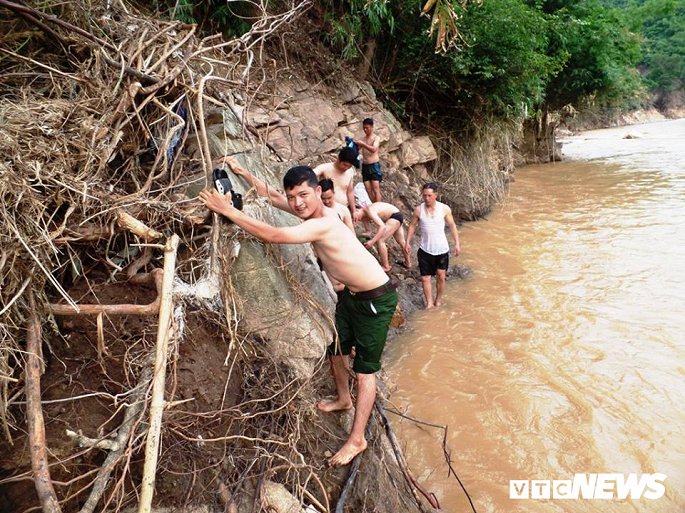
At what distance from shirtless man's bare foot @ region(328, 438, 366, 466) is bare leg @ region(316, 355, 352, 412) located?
0.32m

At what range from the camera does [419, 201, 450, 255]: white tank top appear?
5.34 metres

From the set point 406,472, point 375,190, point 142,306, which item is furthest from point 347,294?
point 375,190

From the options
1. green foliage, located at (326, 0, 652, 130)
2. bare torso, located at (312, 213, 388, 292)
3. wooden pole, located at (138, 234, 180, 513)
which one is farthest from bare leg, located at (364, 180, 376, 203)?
wooden pole, located at (138, 234, 180, 513)

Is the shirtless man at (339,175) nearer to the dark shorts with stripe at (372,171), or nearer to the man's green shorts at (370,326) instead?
the dark shorts with stripe at (372,171)

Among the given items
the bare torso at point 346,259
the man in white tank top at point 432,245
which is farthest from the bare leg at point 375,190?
the bare torso at point 346,259

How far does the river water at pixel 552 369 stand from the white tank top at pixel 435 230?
30.6 inches

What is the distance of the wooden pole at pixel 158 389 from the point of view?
1478mm

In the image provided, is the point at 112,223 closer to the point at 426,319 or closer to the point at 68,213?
the point at 68,213

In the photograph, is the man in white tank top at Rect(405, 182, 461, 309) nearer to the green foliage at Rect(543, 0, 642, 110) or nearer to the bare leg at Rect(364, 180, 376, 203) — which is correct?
the bare leg at Rect(364, 180, 376, 203)

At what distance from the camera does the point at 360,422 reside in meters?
2.51

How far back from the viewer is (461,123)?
28.9 feet

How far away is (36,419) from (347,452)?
1574 mm

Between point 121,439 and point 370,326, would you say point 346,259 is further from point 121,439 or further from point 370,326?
point 121,439

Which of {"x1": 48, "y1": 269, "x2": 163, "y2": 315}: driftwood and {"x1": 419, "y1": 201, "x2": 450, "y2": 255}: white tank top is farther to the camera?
{"x1": 419, "y1": 201, "x2": 450, "y2": 255}: white tank top
